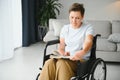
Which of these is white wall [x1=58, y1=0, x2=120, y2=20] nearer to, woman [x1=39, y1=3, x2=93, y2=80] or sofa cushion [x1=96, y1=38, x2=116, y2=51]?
sofa cushion [x1=96, y1=38, x2=116, y2=51]

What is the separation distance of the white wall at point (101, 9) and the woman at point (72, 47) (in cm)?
347

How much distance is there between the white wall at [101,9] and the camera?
583cm

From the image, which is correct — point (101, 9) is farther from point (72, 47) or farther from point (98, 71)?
point (72, 47)

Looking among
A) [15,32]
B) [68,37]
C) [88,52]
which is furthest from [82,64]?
[15,32]

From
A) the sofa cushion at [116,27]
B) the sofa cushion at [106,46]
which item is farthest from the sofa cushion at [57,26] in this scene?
the sofa cushion at [116,27]

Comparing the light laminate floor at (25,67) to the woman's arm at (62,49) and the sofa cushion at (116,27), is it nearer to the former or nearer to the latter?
the sofa cushion at (116,27)

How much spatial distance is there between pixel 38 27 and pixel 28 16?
0.58 meters

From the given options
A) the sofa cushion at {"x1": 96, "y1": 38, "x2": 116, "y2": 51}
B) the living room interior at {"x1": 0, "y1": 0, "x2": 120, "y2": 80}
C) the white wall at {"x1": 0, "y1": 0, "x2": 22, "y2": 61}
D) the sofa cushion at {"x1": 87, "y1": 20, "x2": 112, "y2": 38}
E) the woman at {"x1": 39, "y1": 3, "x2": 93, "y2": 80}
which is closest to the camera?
the woman at {"x1": 39, "y1": 3, "x2": 93, "y2": 80}

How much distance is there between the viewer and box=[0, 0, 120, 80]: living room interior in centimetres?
358

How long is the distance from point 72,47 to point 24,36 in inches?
115

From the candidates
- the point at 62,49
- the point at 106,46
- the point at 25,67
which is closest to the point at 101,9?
the point at 106,46

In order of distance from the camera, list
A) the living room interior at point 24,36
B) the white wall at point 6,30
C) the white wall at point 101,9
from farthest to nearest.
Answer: the white wall at point 101,9
the white wall at point 6,30
the living room interior at point 24,36

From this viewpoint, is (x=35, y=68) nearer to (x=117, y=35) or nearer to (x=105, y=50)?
(x=105, y=50)

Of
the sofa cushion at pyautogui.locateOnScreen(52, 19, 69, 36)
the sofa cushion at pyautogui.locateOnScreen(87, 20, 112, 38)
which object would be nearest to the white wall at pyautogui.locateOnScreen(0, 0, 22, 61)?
the sofa cushion at pyautogui.locateOnScreen(52, 19, 69, 36)
